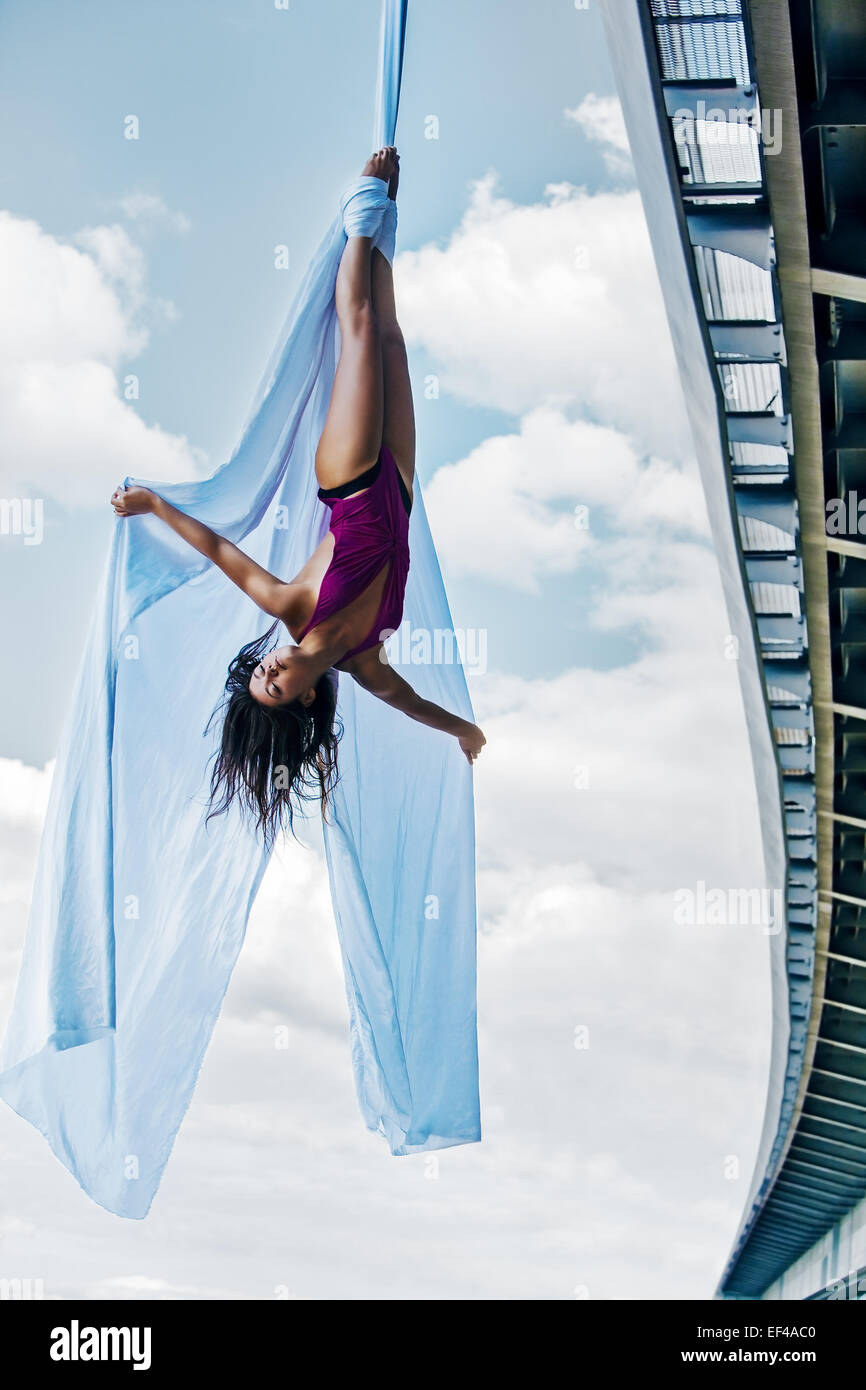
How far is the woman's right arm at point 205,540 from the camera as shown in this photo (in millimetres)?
6180

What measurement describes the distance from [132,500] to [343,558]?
101cm

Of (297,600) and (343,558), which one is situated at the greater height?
(343,558)

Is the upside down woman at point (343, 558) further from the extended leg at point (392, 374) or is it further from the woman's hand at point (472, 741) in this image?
the woman's hand at point (472, 741)

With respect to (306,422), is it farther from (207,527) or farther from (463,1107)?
(463,1107)

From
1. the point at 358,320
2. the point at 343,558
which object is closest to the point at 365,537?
the point at 343,558

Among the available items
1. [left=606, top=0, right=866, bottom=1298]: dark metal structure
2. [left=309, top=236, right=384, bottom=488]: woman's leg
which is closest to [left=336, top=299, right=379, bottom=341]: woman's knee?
[left=309, top=236, right=384, bottom=488]: woman's leg

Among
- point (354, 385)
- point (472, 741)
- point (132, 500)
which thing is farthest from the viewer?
point (472, 741)

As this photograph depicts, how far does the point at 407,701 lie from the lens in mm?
6508

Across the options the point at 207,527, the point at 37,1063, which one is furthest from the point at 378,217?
the point at 37,1063

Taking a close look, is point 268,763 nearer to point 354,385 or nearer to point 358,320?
point 354,385

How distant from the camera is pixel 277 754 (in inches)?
248

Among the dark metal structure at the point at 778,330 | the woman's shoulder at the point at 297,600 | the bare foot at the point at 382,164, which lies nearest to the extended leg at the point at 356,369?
the bare foot at the point at 382,164

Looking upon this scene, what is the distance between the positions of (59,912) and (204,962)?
0.73 m
